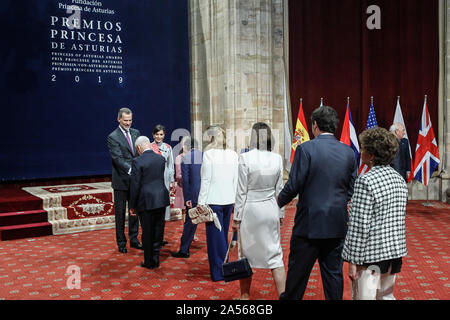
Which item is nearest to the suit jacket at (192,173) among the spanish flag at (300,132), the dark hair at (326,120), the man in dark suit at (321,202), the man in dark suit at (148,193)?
the man in dark suit at (148,193)

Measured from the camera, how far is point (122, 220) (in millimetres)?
5676

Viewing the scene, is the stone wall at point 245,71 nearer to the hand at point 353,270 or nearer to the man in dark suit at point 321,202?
the man in dark suit at point 321,202

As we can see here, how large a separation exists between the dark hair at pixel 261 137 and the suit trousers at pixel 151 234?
1.72 metres

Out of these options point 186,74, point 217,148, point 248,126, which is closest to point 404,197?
point 217,148

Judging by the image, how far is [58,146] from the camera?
8.34m

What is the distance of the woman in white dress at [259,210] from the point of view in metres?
3.53

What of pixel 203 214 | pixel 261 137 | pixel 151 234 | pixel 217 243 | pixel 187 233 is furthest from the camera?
pixel 187 233

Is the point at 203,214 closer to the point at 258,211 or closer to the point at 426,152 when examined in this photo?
the point at 258,211

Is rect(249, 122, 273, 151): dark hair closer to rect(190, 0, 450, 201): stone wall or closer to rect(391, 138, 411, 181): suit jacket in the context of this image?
rect(391, 138, 411, 181): suit jacket

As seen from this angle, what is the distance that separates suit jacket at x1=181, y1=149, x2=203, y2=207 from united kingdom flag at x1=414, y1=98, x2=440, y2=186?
5108 mm

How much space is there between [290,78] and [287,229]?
3.46 m

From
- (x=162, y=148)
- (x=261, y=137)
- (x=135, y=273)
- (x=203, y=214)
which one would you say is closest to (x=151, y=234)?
(x=135, y=273)

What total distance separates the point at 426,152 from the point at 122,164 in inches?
218

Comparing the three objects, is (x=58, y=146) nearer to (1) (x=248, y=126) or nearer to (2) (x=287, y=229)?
(1) (x=248, y=126)
